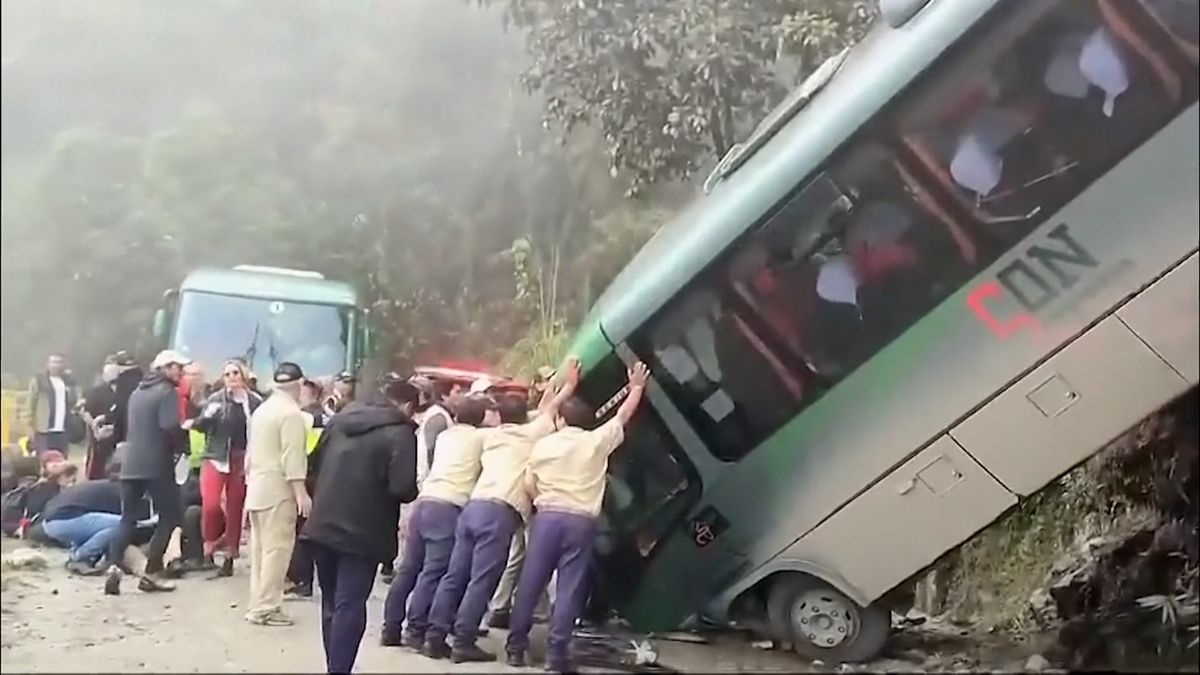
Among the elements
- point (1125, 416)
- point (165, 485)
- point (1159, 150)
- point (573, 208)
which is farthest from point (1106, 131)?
point (165, 485)

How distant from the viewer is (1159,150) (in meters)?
2.99

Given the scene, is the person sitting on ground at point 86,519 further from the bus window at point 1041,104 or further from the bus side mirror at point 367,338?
the bus window at point 1041,104

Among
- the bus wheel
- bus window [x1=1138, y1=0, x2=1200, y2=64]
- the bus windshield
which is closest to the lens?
bus window [x1=1138, y1=0, x2=1200, y2=64]

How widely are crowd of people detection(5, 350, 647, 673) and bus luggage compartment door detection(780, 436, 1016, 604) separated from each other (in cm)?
59

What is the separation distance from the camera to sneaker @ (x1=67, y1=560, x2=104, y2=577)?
10.3 feet

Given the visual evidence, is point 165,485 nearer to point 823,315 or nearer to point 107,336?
point 107,336

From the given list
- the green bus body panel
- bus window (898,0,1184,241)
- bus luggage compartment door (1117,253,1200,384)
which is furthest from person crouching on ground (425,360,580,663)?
bus luggage compartment door (1117,253,1200,384)

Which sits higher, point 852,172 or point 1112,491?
point 852,172

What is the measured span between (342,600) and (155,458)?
0.58m

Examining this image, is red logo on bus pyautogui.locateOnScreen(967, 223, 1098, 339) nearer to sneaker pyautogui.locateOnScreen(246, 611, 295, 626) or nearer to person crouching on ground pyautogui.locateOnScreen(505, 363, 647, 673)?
person crouching on ground pyautogui.locateOnScreen(505, 363, 647, 673)

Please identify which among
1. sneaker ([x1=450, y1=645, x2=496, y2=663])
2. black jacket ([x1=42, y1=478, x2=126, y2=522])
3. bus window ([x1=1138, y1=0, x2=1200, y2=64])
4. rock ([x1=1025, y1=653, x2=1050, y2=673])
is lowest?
rock ([x1=1025, y1=653, x2=1050, y2=673])

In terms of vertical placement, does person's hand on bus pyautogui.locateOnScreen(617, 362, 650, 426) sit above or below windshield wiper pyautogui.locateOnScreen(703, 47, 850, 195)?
below

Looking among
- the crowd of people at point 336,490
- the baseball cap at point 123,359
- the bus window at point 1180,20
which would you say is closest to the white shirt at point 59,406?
the crowd of people at point 336,490

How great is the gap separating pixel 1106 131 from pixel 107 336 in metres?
2.45
